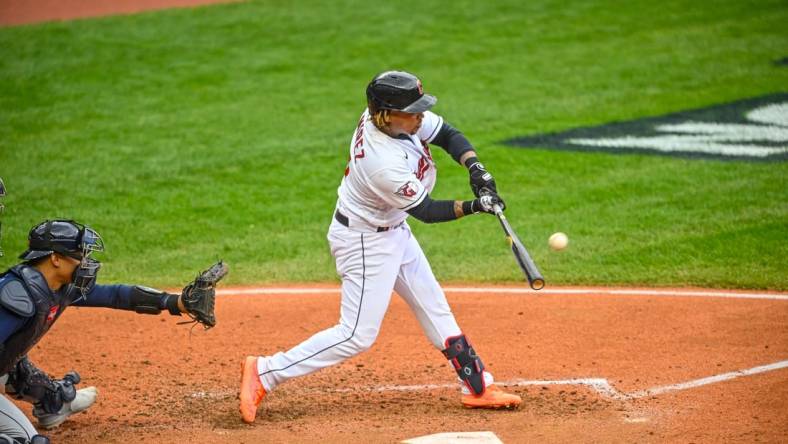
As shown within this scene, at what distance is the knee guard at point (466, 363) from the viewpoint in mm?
5773

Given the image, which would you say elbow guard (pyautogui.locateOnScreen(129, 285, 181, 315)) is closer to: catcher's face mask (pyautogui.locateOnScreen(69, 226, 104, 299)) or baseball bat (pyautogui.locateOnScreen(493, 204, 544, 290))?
catcher's face mask (pyautogui.locateOnScreen(69, 226, 104, 299))

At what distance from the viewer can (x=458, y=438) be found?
17.0 ft

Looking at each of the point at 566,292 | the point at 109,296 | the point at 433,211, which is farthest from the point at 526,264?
the point at 566,292

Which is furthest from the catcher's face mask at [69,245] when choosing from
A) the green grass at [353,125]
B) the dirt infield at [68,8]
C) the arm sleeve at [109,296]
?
the dirt infield at [68,8]

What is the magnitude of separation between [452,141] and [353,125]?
732 centimetres

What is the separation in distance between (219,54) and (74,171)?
5.04 m

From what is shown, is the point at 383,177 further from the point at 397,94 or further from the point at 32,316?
the point at 32,316

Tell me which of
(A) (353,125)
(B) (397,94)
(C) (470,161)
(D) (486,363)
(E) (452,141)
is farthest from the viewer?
(A) (353,125)

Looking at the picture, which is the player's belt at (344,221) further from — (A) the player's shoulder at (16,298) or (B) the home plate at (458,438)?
(A) the player's shoulder at (16,298)

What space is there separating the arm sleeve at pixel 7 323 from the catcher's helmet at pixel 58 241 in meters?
0.34

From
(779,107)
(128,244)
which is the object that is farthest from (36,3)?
(779,107)

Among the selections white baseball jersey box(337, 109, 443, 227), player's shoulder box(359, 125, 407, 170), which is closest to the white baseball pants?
white baseball jersey box(337, 109, 443, 227)

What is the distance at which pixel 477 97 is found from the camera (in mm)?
14328

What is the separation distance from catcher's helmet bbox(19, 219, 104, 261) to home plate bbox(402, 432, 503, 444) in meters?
1.96
